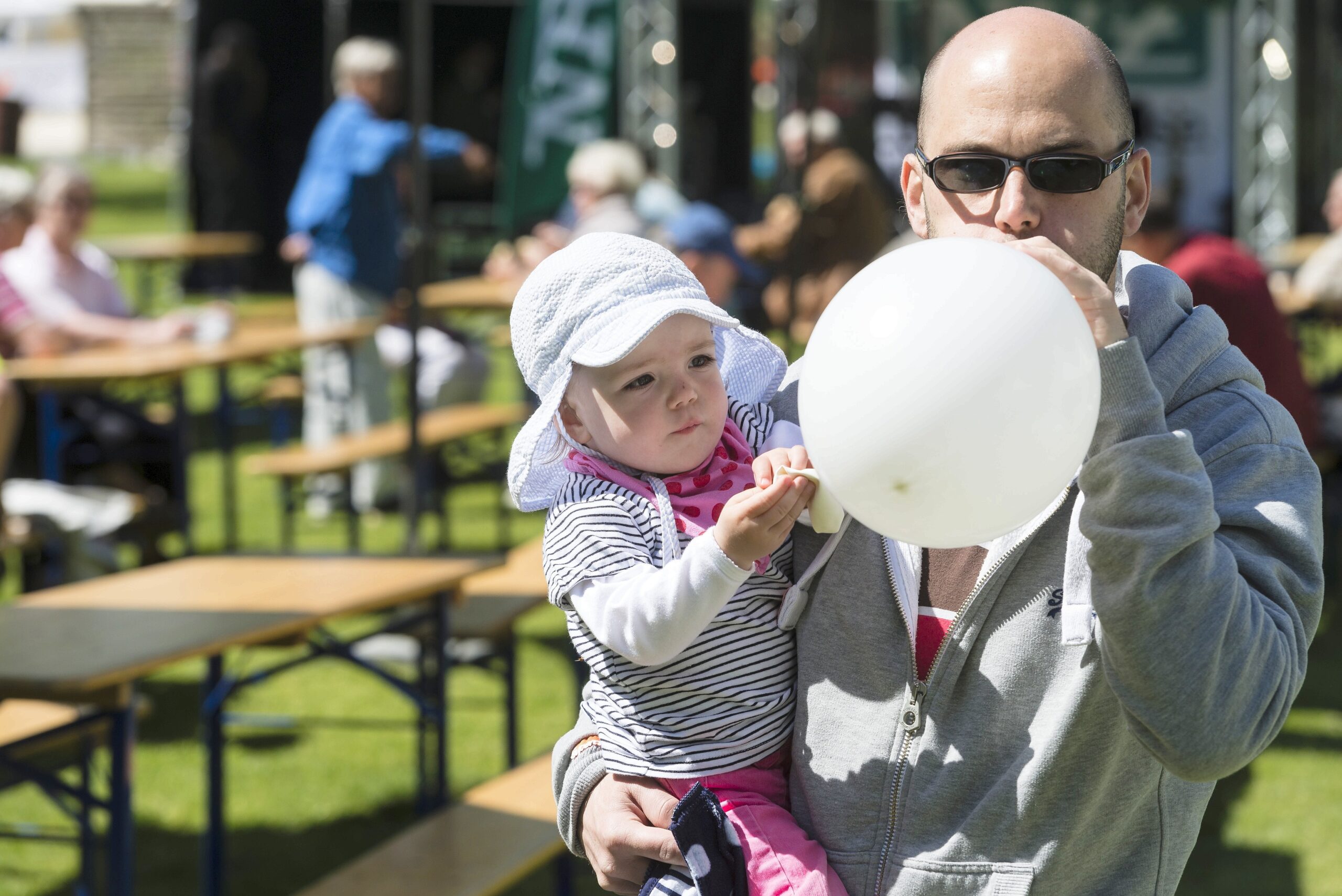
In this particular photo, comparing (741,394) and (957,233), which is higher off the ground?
(957,233)

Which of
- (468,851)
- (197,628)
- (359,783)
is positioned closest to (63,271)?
(359,783)

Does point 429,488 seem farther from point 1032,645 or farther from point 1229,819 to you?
point 1032,645

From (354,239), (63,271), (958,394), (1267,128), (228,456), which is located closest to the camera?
(958,394)

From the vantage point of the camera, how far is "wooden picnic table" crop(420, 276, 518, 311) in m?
7.89

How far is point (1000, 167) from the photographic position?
4.68 feet

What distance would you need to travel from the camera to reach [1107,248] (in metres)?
1.46

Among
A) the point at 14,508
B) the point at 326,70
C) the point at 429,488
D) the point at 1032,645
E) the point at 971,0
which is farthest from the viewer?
the point at 326,70

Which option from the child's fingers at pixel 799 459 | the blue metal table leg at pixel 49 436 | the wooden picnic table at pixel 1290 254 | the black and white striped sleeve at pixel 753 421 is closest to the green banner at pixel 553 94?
the blue metal table leg at pixel 49 436

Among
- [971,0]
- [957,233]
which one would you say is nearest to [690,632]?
[957,233]

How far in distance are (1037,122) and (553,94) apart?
8165 mm

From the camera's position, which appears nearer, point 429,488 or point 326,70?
point 429,488

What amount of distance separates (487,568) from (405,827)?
1.11 metres

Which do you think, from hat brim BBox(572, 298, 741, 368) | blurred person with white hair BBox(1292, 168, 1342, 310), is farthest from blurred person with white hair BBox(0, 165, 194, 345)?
blurred person with white hair BBox(1292, 168, 1342, 310)

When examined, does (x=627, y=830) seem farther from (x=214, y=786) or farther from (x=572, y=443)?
(x=214, y=786)
